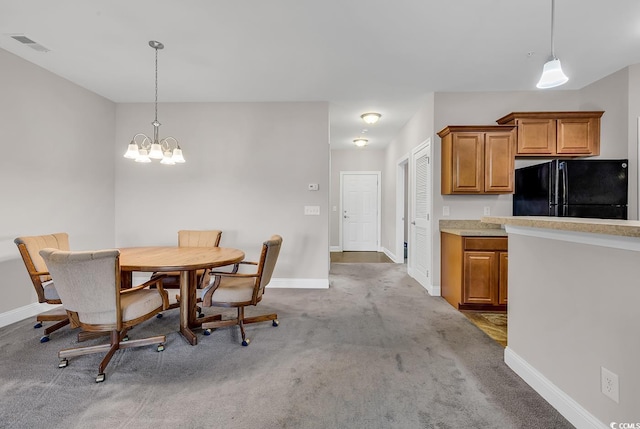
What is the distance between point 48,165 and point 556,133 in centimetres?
583

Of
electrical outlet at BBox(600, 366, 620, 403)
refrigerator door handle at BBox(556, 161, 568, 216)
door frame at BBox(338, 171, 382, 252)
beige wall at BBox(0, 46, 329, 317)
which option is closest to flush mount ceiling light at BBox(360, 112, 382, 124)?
beige wall at BBox(0, 46, 329, 317)

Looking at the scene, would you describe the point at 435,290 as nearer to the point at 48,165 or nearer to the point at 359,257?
the point at 359,257

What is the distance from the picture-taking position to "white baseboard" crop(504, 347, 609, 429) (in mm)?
1450

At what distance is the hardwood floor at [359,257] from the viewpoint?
6375mm

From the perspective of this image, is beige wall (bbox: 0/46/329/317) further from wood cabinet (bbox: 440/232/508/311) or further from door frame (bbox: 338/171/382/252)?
door frame (bbox: 338/171/382/252)

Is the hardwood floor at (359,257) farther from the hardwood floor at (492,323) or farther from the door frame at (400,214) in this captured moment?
the hardwood floor at (492,323)

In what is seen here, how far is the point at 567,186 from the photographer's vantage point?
3057 millimetres

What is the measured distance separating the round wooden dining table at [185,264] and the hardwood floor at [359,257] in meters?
3.91

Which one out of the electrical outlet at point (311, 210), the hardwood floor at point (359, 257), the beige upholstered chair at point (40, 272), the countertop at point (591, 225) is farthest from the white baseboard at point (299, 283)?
the countertop at point (591, 225)

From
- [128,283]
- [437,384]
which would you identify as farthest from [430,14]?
[128,283]

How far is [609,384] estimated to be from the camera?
1325 mm

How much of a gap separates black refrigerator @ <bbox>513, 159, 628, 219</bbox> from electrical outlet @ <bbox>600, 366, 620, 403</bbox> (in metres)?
2.22

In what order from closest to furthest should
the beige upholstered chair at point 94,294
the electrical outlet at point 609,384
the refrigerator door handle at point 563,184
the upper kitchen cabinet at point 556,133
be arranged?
the electrical outlet at point 609,384 < the beige upholstered chair at point 94,294 < the refrigerator door handle at point 563,184 < the upper kitchen cabinet at point 556,133

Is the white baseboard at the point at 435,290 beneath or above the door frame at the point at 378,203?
beneath
